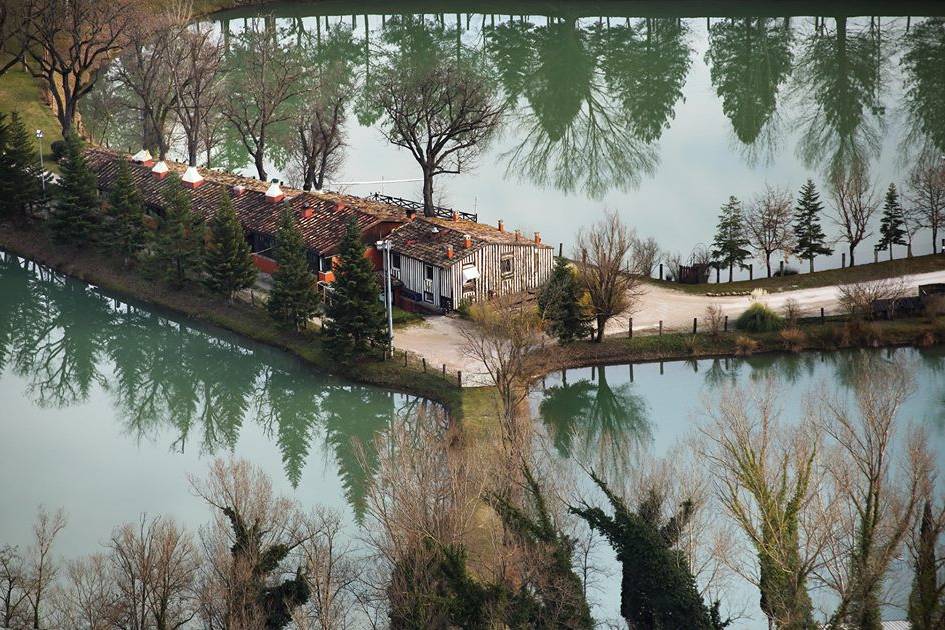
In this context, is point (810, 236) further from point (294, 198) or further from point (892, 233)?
point (294, 198)

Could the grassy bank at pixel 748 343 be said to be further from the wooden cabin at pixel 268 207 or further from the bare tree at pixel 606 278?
the wooden cabin at pixel 268 207

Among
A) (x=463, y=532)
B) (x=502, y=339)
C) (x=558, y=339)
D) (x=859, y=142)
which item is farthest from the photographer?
(x=859, y=142)

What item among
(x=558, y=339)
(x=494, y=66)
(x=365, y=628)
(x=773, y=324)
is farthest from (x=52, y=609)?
(x=494, y=66)

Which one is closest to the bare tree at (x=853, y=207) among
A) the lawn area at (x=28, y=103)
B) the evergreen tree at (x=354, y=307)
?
the evergreen tree at (x=354, y=307)

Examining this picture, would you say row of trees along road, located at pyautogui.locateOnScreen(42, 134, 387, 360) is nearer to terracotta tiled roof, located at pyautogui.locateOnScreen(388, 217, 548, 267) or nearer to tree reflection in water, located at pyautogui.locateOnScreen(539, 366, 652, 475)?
terracotta tiled roof, located at pyautogui.locateOnScreen(388, 217, 548, 267)

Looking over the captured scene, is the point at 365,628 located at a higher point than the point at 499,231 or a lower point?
lower

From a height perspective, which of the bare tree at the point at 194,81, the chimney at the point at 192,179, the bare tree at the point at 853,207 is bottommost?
the bare tree at the point at 853,207

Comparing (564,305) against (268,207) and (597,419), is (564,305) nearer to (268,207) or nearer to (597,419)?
(597,419)
